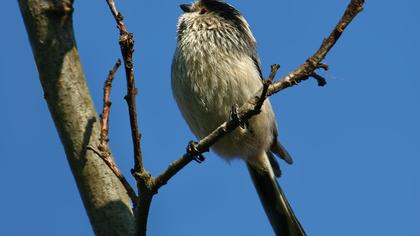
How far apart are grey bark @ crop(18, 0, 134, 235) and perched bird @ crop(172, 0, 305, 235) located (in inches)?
71.8

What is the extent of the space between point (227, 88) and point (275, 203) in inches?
50.3

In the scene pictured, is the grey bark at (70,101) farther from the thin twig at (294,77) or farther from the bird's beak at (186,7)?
the bird's beak at (186,7)

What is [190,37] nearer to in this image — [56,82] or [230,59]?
[230,59]

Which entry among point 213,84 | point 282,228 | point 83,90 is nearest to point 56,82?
point 83,90

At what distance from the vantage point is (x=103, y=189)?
100 inches

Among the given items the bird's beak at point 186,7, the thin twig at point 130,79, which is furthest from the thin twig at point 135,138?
the bird's beak at point 186,7

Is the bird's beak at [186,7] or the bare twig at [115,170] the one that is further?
the bird's beak at [186,7]

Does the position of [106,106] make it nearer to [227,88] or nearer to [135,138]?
[135,138]

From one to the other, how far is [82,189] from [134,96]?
1.56 feet

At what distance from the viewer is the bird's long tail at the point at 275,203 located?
15.6ft

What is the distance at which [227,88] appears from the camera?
4.44 m

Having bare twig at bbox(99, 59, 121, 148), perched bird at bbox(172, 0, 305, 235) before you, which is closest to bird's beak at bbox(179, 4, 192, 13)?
perched bird at bbox(172, 0, 305, 235)

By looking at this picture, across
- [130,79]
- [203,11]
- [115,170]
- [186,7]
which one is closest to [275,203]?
[203,11]

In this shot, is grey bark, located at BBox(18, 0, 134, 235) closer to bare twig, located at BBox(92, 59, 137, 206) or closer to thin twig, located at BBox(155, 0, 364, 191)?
bare twig, located at BBox(92, 59, 137, 206)
